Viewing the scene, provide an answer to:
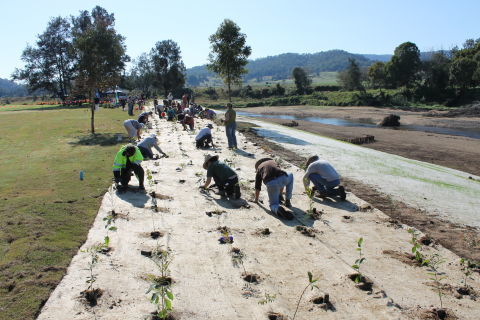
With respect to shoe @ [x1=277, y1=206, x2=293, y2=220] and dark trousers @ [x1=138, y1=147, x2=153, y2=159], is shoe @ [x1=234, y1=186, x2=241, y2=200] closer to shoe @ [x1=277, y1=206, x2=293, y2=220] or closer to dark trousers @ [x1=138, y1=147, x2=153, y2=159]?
shoe @ [x1=277, y1=206, x2=293, y2=220]

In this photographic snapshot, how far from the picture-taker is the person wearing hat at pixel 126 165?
10.5 meters

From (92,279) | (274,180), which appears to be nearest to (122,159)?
(274,180)

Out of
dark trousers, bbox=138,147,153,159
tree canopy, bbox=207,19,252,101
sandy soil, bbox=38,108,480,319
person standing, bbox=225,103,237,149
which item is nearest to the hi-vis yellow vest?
sandy soil, bbox=38,108,480,319

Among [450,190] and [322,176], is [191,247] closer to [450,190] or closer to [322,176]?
[322,176]

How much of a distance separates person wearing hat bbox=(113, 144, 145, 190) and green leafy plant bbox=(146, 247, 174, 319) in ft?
12.6

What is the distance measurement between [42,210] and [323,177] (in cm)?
708

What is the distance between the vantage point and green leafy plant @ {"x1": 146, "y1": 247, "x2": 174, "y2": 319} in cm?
476

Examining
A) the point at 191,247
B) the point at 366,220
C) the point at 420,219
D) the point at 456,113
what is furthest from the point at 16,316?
the point at 456,113

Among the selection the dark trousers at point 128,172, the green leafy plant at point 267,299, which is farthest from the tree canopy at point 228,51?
the green leafy plant at point 267,299

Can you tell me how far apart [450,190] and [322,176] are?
5.79 metres

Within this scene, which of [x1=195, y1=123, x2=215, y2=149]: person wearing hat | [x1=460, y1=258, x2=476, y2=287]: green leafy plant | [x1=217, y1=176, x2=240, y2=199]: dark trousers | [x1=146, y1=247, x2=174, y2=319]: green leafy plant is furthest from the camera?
[x1=195, y1=123, x2=215, y2=149]: person wearing hat

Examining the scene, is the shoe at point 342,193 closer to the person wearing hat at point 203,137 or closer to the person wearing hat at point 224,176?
the person wearing hat at point 224,176

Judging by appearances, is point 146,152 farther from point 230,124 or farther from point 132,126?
point 230,124

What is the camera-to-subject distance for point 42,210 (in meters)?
8.85
